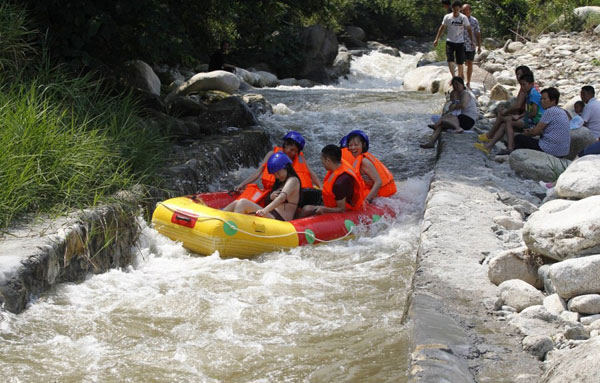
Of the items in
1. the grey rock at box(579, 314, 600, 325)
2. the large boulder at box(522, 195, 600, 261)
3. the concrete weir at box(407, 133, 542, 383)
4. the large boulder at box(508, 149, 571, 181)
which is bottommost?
the large boulder at box(508, 149, 571, 181)

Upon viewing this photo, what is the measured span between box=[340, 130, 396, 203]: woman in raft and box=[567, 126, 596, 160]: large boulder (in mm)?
2554

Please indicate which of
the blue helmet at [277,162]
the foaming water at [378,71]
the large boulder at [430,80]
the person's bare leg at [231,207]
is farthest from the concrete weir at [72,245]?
the foaming water at [378,71]

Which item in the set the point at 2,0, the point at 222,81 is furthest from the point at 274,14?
the point at 2,0

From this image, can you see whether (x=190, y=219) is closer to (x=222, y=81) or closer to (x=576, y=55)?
(x=222, y=81)

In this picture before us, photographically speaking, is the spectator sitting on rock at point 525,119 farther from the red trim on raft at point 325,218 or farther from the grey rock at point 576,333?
the grey rock at point 576,333

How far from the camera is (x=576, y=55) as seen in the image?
14.9m

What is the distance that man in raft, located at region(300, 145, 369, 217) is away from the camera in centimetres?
675

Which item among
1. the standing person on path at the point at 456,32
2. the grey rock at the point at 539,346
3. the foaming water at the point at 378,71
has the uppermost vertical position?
the standing person on path at the point at 456,32

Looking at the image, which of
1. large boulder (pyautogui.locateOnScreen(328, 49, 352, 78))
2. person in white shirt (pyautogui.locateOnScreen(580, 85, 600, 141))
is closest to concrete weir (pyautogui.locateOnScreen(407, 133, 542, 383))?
person in white shirt (pyautogui.locateOnScreen(580, 85, 600, 141))

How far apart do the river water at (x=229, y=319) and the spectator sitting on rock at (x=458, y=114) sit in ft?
10.8

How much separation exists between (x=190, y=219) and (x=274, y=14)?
5.19 meters

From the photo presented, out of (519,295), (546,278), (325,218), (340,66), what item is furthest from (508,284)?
(340,66)

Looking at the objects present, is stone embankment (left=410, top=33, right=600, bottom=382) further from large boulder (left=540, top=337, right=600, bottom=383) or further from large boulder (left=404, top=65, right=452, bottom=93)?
large boulder (left=404, top=65, right=452, bottom=93)

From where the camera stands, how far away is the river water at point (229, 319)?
12.3 ft
